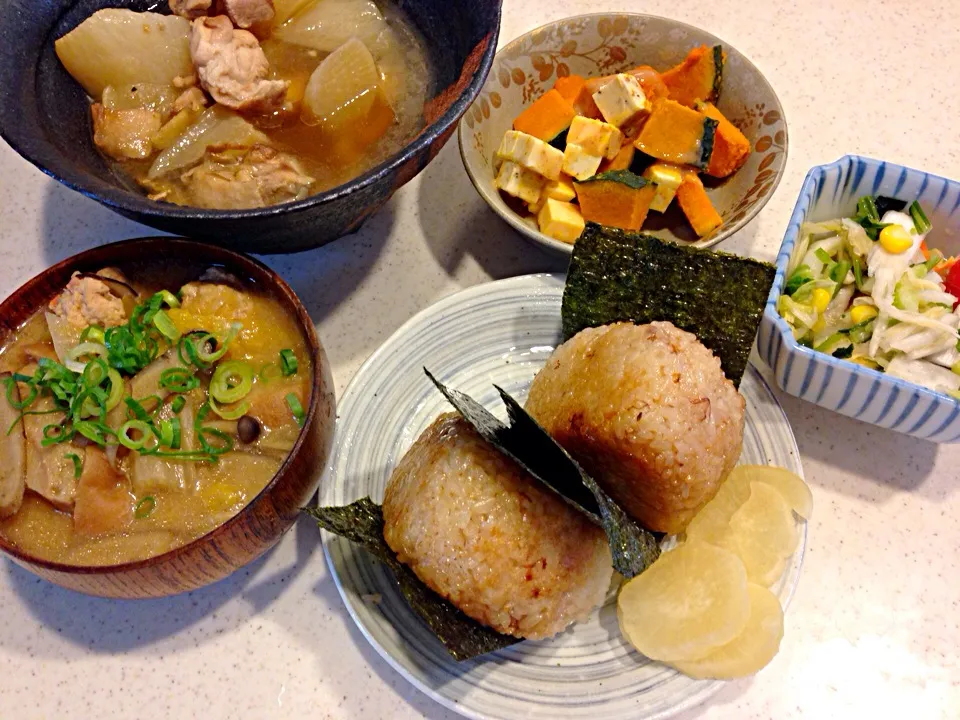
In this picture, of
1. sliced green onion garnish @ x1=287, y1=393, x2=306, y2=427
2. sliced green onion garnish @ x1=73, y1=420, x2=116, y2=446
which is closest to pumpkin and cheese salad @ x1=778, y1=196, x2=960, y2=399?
sliced green onion garnish @ x1=287, y1=393, x2=306, y2=427

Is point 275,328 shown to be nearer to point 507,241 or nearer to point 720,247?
point 507,241

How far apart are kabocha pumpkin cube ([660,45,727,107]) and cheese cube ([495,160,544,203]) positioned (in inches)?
18.7

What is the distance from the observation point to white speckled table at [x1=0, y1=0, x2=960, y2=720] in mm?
1466

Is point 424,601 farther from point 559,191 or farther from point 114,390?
point 559,191

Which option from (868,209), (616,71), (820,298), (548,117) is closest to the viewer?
(820,298)

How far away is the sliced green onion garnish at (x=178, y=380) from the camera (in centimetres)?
139

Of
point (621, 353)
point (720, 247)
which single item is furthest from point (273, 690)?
point (720, 247)

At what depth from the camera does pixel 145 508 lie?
1.32m

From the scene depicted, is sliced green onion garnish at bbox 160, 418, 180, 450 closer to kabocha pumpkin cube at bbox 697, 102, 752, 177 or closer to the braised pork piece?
the braised pork piece

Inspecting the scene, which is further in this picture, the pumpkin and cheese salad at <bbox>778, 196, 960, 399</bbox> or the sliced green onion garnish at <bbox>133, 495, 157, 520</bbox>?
the pumpkin and cheese salad at <bbox>778, 196, 960, 399</bbox>

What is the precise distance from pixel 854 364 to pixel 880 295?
0.31 meters

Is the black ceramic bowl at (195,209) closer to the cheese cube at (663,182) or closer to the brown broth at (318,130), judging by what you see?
the brown broth at (318,130)

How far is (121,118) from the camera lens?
161 cm

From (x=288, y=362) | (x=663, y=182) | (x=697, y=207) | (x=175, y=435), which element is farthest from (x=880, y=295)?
(x=175, y=435)
